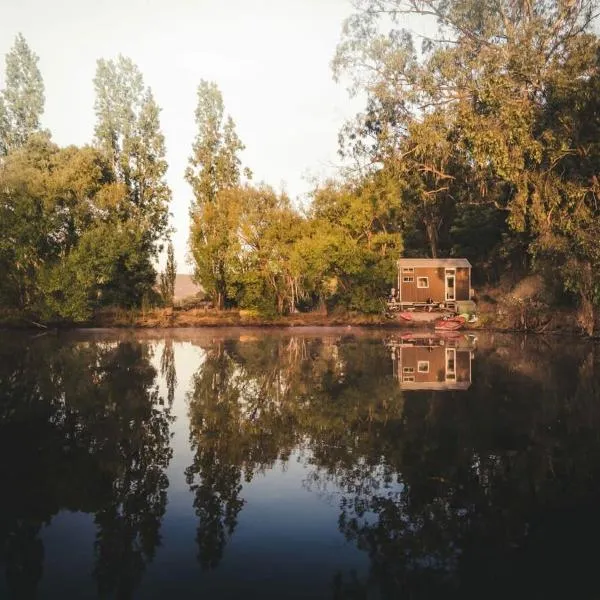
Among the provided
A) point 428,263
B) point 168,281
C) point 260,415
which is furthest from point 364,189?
point 260,415

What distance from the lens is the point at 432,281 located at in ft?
153

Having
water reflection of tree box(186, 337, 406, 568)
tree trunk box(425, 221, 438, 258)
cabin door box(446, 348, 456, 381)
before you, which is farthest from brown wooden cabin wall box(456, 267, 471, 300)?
water reflection of tree box(186, 337, 406, 568)

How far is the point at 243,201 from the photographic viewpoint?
44156 mm

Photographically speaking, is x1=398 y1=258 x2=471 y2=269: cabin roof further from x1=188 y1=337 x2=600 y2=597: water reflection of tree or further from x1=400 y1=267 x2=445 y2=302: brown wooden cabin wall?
x1=188 y1=337 x2=600 y2=597: water reflection of tree

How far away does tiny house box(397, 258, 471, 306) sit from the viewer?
152 feet

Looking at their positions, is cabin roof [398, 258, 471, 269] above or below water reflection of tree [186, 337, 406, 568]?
above

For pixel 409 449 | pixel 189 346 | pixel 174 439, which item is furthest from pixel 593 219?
pixel 174 439

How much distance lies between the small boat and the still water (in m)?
19.3

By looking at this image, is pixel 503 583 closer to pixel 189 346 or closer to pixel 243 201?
pixel 189 346

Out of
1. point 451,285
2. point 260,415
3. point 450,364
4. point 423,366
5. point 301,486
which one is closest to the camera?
point 301,486

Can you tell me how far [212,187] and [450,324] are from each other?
2299cm

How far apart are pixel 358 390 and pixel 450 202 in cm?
4608

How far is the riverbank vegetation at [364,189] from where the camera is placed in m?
28.8

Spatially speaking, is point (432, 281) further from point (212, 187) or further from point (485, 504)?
point (485, 504)
